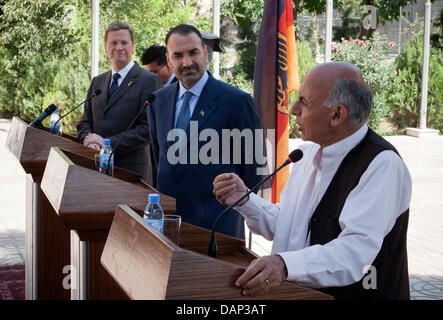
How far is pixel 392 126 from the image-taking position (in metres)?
20.1

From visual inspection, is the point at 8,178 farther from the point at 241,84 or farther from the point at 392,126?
the point at 392,126

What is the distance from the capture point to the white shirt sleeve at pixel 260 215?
9.50ft

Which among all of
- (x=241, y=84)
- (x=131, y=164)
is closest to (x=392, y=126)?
(x=241, y=84)

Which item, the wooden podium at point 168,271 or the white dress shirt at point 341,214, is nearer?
the wooden podium at point 168,271

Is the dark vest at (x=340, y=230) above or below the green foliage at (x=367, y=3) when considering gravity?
below

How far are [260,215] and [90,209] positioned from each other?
801 millimetres

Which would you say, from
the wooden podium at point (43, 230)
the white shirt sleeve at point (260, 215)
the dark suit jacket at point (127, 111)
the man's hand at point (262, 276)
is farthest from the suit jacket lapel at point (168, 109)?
the man's hand at point (262, 276)

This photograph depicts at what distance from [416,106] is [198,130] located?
16912 mm

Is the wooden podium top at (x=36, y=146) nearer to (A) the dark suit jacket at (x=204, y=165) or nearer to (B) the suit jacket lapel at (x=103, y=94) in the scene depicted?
(A) the dark suit jacket at (x=204, y=165)

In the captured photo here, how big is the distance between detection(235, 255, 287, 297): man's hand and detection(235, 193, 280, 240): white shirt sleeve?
759mm

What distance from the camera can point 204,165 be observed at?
396 cm

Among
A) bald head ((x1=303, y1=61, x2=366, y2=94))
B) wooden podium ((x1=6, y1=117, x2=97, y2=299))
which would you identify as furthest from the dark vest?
wooden podium ((x1=6, y1=117, x2=97, y2=299))

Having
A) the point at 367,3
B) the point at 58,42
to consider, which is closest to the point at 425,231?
the point at 58,42

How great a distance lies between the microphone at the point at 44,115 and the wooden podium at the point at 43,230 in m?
0.26
